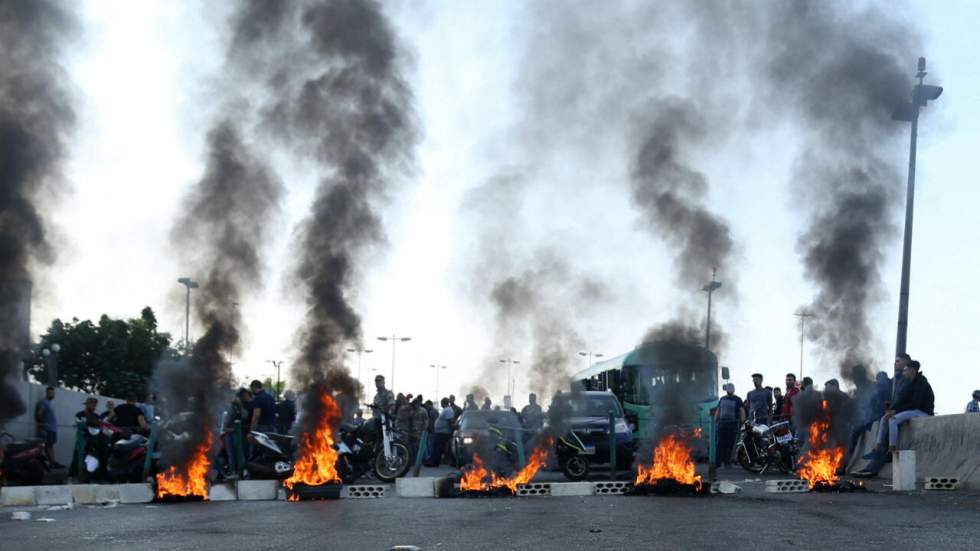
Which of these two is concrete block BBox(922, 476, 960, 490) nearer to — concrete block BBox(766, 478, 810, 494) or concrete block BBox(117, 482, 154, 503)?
concrete block BBox(766, 478, 810, 494)

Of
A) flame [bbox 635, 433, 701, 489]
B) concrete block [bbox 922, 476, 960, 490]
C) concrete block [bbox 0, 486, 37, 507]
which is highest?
flame [bbox 635, 433, 701, 489]

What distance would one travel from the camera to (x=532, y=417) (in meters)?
18.8

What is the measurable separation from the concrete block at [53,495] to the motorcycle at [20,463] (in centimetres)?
320

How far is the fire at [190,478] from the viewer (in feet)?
54.9

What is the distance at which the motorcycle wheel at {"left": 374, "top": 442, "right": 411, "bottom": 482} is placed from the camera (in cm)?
1998

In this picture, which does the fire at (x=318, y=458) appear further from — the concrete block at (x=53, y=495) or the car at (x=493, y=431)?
the concrete block at (x=53, y=495)

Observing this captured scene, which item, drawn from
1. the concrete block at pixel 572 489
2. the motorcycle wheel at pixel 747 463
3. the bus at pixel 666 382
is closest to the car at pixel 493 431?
the concrete block at pixel 572 489

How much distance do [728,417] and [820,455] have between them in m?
6.28

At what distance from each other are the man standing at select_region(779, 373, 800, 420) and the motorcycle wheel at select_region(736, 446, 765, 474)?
96cm

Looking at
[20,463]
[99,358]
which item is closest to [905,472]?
[20,463]

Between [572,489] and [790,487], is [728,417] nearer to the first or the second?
[790,487]

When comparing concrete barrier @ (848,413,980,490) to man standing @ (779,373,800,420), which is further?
man standing @ (779,373,800,420)

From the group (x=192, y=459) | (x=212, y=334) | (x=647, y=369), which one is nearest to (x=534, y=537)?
(x=192, y=459)

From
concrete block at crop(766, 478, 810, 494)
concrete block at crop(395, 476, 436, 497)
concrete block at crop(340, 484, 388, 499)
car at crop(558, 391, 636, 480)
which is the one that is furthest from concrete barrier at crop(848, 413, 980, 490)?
concrete block at crop(340, 484, 388, 499)
